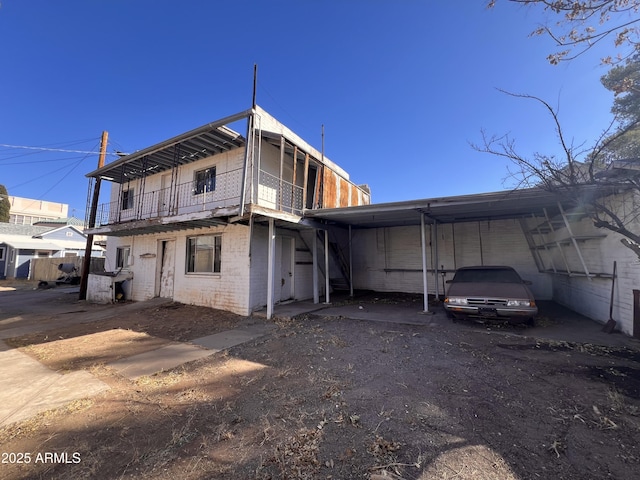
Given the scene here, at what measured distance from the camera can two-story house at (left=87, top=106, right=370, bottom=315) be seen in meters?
8.59

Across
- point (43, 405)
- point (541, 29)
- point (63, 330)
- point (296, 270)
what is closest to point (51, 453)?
point (43, 405)

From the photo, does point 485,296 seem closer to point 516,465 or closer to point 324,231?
point 516,465

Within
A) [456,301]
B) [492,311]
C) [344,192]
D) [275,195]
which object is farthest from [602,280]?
[275,195]

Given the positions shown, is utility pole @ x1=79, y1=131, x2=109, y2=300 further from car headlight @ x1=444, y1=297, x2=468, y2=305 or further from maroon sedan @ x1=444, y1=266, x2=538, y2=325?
maroon sedan @ x1=444, y1=266, x2=538, y2=325

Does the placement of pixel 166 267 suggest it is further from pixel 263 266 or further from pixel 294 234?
pixel 294 234

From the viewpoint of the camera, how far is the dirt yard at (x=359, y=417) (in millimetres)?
2332

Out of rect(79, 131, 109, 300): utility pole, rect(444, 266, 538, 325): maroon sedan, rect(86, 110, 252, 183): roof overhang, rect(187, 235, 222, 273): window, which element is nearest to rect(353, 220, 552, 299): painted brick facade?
rect(444, 266, 538, 325): maroon sedan

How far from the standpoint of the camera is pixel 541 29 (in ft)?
11.8

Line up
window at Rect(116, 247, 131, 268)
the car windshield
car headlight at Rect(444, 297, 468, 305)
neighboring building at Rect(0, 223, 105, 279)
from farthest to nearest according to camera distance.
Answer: neighboring building at Rect(0, 223, 105, 279) → window at Rect(116, 247, 131, 268) → the car windshield → car headlight at Rect(444, 297, 468, 305)

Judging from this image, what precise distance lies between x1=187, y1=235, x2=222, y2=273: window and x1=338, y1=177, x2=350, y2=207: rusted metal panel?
5.48 meters

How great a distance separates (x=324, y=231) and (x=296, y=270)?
1921 millimetres

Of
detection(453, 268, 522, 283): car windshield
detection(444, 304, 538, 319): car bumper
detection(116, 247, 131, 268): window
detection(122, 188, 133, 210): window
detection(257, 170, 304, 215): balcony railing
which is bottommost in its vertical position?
detection(444, 304, 538, 319): car bumper

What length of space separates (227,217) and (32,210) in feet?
218

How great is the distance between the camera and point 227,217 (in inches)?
335
